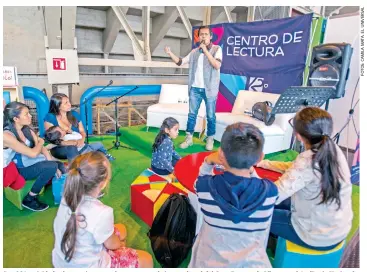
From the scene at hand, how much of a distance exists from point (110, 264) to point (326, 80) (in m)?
2.61

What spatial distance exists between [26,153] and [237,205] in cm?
178

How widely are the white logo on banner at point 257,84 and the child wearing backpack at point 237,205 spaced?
3.18 metres

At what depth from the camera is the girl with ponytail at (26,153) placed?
2.11 meters

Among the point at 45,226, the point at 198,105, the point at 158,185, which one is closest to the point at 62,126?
the point at 45,226

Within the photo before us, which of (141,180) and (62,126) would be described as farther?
(62,126)

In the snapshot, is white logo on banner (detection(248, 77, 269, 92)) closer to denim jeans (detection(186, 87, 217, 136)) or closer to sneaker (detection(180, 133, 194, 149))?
denim jeans (detection(186, 87, 217, 136))

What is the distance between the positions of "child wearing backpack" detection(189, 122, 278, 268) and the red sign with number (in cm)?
394

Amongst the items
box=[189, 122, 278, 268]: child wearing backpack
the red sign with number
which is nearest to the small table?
box=[189, 122, 278, 268]: child wearing backpack

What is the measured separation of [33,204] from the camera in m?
2.23

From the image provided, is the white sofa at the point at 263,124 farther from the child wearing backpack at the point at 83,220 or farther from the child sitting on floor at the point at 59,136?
the child wearing backpack at the point at 83,220

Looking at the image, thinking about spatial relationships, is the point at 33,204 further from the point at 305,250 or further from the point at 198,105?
the point at 198,105

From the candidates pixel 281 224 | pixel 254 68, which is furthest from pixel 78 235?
pixel 254 68

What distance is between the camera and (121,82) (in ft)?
17.5

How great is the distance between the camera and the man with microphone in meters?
3.19
